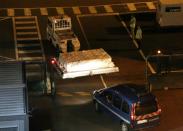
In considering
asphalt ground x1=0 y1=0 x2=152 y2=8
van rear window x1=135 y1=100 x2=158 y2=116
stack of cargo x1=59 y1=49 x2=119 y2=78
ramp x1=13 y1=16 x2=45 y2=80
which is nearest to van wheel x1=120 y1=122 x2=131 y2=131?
van rear window x1=135 y1=100 x2=158 y2=116

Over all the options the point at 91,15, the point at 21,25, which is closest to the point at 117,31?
the point at 91,15

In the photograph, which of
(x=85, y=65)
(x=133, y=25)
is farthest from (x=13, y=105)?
(x=133, y=25)

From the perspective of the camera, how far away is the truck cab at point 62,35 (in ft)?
130

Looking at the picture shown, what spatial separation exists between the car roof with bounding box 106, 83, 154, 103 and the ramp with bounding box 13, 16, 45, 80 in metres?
6.33

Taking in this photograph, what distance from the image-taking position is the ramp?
37250 mm

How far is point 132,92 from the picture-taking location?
29703mm

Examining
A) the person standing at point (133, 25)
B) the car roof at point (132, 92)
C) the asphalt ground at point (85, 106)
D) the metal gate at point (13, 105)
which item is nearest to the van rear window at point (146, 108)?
the car roof at point (132, 92)

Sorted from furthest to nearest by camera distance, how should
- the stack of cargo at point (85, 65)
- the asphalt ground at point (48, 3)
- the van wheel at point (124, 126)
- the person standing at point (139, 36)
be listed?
the asphalt ground at point (48, 3) < the person standing at point (139, 36) < the stack of cargo at point (85, 65) < the van wheel at point (124, 126)

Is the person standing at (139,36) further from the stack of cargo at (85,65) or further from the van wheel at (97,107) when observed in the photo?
→ the van wheel at (97,107)

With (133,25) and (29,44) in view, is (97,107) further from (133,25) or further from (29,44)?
(29,44)

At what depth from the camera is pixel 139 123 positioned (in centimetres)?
2914

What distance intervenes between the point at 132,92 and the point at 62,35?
12.0 metres

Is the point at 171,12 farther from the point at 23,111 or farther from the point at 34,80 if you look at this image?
the point at 23,111

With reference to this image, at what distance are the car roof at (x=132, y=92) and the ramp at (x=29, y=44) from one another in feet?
20.8
